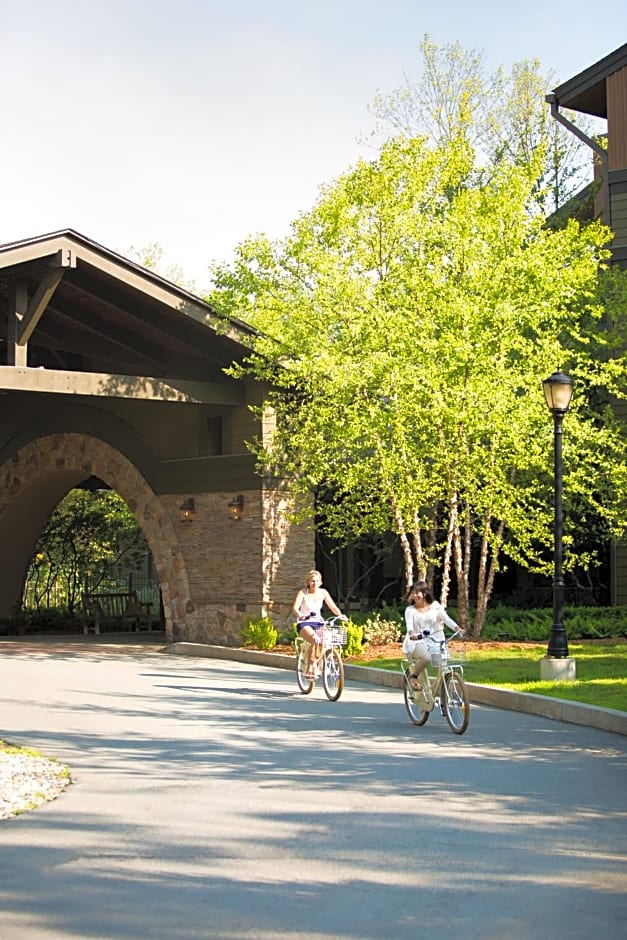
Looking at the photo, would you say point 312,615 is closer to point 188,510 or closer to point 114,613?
point 188,510

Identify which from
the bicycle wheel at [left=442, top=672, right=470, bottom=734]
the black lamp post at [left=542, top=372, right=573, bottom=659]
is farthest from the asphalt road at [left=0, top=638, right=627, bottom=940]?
the black lamp post at [left=542, top=372, right=573, bottom=659]

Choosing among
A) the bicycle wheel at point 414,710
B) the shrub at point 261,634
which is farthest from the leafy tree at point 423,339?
the bicycle wheel at point 414,710

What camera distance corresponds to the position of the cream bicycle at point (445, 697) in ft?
42.3

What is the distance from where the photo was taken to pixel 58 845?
300 inches

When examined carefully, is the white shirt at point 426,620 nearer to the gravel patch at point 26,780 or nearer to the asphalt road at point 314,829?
the asphalt road at point 314,829

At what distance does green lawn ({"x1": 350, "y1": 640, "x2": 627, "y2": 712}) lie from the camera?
15492 mm

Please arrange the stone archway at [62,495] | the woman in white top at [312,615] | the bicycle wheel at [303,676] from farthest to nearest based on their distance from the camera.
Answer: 1. the stone archway at [62,495]
2. the bicycle wheel at [303,676]
3. the woman in white top at [312,615]

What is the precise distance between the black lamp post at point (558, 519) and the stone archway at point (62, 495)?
398 inches

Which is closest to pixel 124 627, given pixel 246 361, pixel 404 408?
pixel 246 361

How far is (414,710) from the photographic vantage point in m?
13.8

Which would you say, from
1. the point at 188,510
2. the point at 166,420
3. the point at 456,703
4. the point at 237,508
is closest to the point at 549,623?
the point at 237,508

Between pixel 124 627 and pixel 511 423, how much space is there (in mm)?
13860

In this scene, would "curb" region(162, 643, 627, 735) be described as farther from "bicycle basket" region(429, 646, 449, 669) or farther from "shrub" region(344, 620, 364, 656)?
"bicycle basket" region(429, 646, 449, 669)

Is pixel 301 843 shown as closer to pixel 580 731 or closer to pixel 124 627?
pixel 580 731
